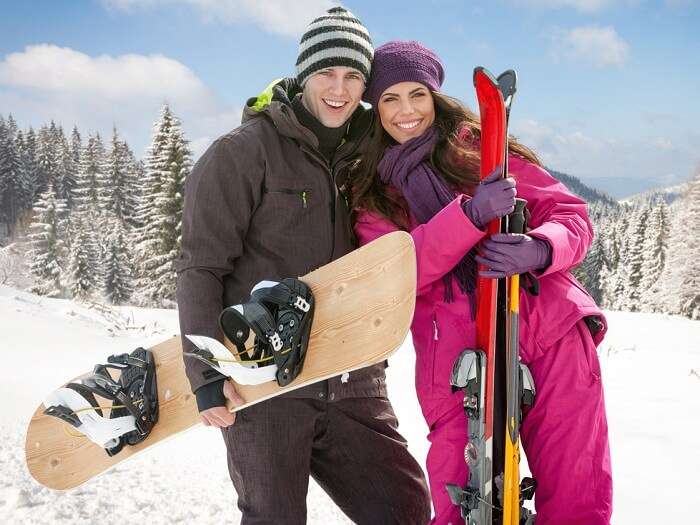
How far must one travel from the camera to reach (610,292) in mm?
51156

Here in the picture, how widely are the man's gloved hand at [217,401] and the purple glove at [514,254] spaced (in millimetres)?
1173

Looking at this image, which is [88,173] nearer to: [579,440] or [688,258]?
[688,258]

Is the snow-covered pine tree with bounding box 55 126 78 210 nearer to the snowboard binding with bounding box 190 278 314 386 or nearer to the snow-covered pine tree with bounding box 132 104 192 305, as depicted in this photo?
the snow-covered pine tree with bounding box 132 104 192 305

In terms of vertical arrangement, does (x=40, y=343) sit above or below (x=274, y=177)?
below

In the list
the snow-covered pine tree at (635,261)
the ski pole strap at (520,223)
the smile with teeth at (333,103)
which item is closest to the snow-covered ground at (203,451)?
the ski pole strap at (520,223)

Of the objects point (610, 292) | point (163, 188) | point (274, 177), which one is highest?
point (163, 188)

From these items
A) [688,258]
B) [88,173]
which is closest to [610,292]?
[688,258]

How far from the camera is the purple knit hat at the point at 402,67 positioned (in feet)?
8.69

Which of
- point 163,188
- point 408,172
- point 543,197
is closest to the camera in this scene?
point 543,197

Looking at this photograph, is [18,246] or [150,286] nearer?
[150,286]

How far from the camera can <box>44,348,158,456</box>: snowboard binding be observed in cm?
272

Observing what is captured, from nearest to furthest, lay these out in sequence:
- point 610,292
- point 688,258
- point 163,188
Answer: point 163,188 → point 688,258 → point 610,292

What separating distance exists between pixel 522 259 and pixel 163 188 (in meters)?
22.9

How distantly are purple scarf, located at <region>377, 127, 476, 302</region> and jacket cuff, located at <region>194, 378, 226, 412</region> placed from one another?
1053 millimetres
